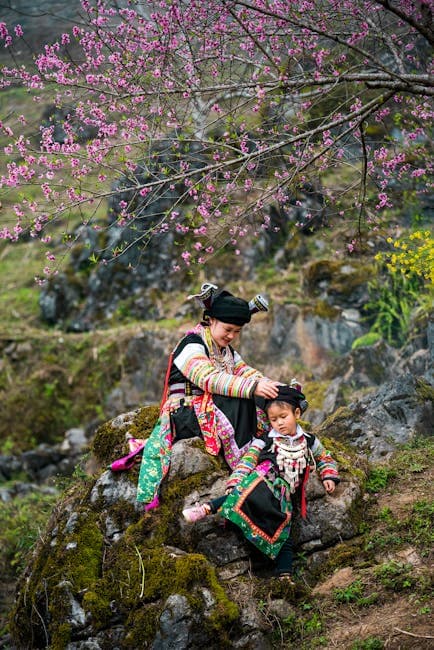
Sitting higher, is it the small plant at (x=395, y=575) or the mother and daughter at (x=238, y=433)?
the mother and daughter at (x=238, y=433)

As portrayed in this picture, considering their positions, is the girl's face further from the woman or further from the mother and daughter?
the woman

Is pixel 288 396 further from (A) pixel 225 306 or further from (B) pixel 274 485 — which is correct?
(A) pixel 225 306

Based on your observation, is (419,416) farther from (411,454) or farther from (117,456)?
(117,456)

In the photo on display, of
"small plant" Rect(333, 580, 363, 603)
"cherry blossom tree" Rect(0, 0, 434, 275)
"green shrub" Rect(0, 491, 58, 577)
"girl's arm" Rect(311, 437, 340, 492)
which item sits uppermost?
"cherry blossom tree" Rect(0, 0, 434, 275)

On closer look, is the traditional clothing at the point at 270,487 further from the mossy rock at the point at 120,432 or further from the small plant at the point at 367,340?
the small plant at the point at 367,340

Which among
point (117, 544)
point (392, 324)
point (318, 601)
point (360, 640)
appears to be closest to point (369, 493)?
point (318, 601)

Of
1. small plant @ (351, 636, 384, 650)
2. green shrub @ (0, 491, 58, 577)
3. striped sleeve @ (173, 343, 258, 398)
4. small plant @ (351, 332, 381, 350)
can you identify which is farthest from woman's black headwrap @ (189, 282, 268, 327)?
small plant @ (351, 332, 381, 350)

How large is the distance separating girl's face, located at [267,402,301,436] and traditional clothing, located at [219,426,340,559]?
9 cm

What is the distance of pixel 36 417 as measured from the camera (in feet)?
45.9

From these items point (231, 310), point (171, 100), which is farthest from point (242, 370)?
point (171, 100)

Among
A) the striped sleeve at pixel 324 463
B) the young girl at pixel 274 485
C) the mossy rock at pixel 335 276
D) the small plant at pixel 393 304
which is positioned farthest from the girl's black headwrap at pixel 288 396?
the mossy rock at pixel 335 276

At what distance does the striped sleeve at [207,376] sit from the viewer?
4820 millimetres

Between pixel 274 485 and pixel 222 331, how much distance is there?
4.20 ft

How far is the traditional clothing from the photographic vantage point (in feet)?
14.9
